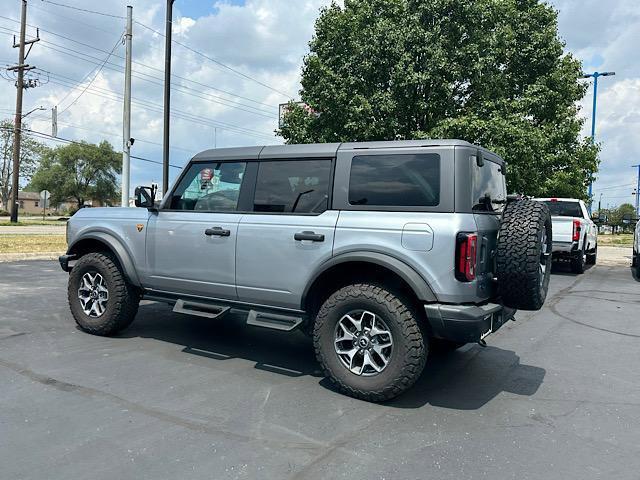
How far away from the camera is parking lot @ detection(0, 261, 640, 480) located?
2.89 m

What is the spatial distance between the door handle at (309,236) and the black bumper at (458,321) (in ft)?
3.32

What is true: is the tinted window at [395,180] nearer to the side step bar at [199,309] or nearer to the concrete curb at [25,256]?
the side step bar at [199,309]

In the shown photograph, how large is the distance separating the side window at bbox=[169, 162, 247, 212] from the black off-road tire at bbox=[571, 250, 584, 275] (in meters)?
10.5

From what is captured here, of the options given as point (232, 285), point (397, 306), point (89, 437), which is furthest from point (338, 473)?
point (232, 285)

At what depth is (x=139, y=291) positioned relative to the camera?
555 centimetres

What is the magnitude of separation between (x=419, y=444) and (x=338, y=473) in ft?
2.15

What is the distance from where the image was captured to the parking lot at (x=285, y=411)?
9.50 feet

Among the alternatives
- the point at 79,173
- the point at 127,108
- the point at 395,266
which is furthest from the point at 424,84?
the point at 79,173

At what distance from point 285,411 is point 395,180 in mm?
Answer: 1934

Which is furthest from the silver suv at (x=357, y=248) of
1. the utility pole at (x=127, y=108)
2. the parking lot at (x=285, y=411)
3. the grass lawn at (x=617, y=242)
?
the grass lawn at (x=617, y=242)

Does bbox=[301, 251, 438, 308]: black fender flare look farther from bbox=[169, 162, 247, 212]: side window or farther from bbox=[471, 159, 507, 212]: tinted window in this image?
bbox=[169, 162, 247, 212]: side window

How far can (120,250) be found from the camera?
541 cm

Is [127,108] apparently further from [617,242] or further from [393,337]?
[617,242]

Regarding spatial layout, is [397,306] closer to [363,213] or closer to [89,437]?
[363,213]
